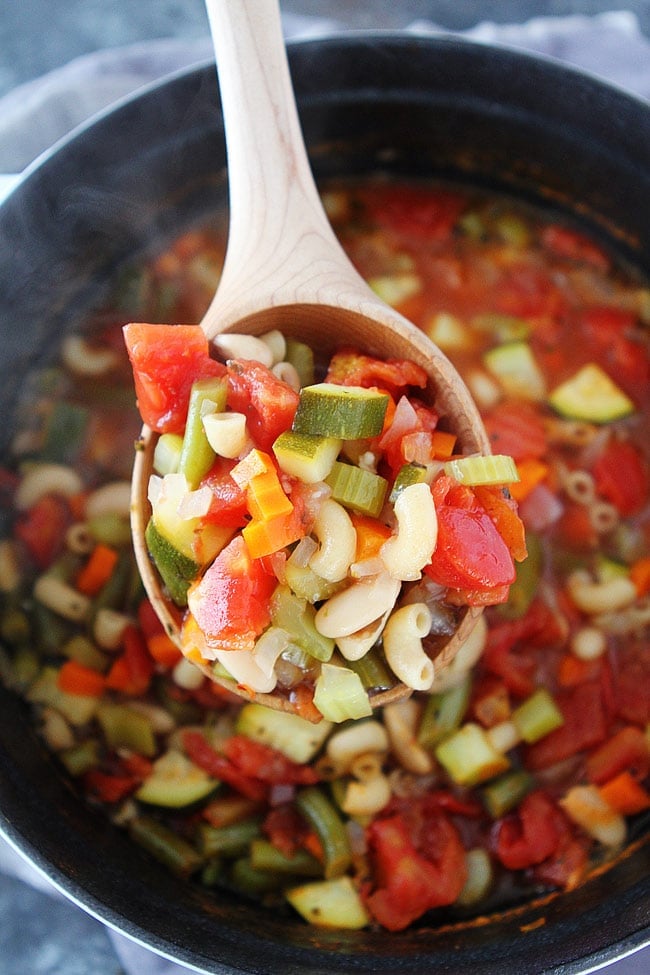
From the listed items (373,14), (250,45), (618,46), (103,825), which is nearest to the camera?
(250,45)

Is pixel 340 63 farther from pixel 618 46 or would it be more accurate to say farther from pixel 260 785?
pixel 260 785

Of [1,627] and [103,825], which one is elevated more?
[1,627]

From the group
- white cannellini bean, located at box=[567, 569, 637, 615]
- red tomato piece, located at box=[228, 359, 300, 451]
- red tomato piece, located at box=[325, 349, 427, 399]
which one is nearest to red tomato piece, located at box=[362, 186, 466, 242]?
red tomato piece, located at box=[325, 349, 427, 399]

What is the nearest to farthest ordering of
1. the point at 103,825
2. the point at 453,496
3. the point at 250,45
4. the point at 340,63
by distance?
the point at 453,496, the point at 250,45, the point at 103,825, the point at 340,63

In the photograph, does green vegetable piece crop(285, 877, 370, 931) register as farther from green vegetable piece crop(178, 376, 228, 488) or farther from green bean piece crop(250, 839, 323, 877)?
green vegetable piece crop(178, 376, 228, 488)

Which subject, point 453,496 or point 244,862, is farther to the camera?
point 244,862

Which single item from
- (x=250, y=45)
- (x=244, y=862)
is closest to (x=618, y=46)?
(x=250, y=45)

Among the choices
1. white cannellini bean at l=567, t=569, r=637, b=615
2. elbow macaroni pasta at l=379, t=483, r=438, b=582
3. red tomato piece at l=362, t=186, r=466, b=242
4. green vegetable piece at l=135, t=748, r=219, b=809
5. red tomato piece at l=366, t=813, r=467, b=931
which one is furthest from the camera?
red tomato piece at l=362, t=186, r=466, b=242
